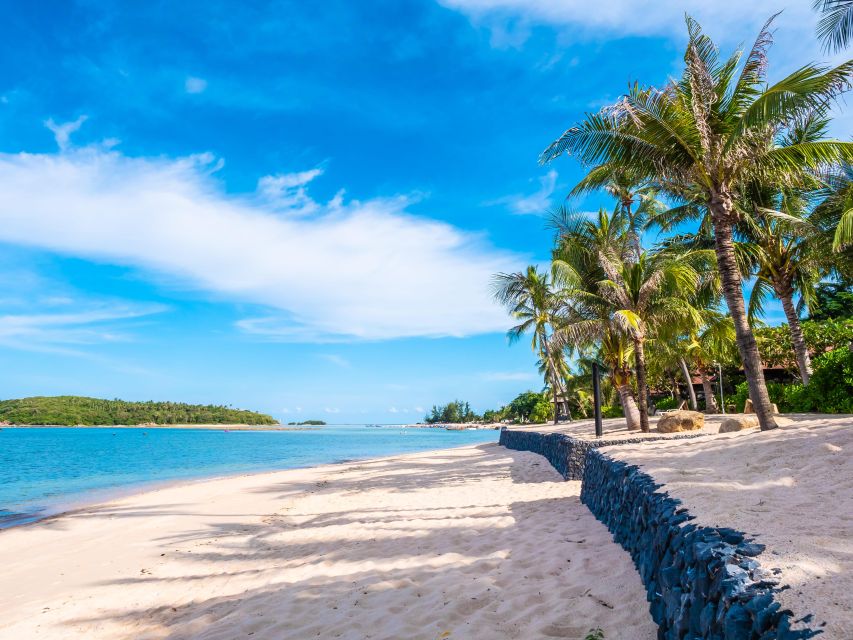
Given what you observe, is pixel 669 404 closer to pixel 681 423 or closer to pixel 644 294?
pixel 644 294

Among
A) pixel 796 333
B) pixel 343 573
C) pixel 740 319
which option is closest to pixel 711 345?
pixel 796 333

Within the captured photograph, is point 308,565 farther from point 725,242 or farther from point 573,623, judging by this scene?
point 725,242

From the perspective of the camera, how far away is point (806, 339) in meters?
21.8

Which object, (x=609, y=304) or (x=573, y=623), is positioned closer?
(x=573, y=623)

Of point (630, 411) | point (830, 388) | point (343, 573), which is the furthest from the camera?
point (630, 411)

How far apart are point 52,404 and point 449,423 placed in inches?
4238

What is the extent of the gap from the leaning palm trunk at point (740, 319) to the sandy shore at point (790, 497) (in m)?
1.27

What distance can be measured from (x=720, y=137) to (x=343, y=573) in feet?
33.3

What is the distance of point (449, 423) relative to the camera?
511 feet

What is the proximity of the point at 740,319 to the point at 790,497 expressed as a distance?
580cm

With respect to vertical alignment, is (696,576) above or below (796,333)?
below

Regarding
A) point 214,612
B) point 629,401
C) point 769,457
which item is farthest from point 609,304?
point 214,612

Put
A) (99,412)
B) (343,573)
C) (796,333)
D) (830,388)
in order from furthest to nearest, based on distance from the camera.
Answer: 1. (99,412)
2. (830,388)
3. (796,333)
4. (343,573)

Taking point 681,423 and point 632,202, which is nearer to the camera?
point 681,423
